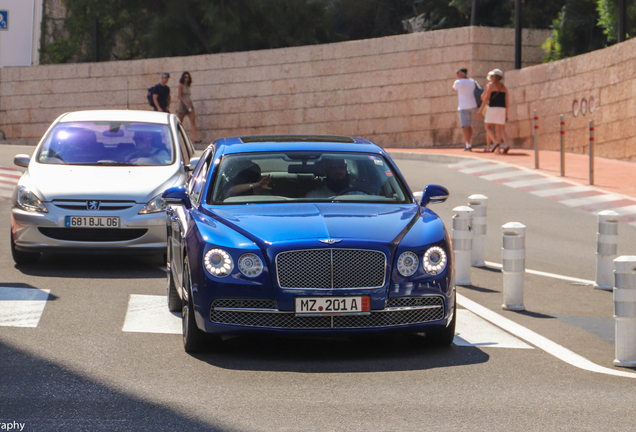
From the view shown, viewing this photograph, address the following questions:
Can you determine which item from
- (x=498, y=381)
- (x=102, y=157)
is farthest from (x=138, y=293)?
(x=498, y=381)

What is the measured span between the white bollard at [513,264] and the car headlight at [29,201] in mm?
4402

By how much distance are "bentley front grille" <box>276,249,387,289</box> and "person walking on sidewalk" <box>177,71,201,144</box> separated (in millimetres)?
22950

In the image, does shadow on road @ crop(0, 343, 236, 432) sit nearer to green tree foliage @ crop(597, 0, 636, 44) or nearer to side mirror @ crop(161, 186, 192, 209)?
side mirror @ crop(161, 186, 192, 209)

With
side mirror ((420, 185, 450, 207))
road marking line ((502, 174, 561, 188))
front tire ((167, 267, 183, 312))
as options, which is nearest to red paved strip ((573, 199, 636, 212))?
road marking line ((502, 174, 561, 188))

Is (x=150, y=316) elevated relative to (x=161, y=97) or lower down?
lower down

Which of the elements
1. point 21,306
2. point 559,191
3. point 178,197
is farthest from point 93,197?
point 559,191

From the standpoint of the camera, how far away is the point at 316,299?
6.86m

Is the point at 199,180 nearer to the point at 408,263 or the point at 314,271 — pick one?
the point at 314,271

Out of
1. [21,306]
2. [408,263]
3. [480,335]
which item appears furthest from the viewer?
[21,306]

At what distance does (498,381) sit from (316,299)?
3.92 feet

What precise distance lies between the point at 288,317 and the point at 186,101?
23.9 meters

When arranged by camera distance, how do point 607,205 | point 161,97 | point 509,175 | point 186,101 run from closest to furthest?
point 607,205 < point 509,175 < point 161,97 < point 186,101

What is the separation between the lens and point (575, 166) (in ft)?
70.0

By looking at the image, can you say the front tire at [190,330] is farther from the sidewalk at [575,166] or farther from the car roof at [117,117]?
the sidewalk at [575,166]
